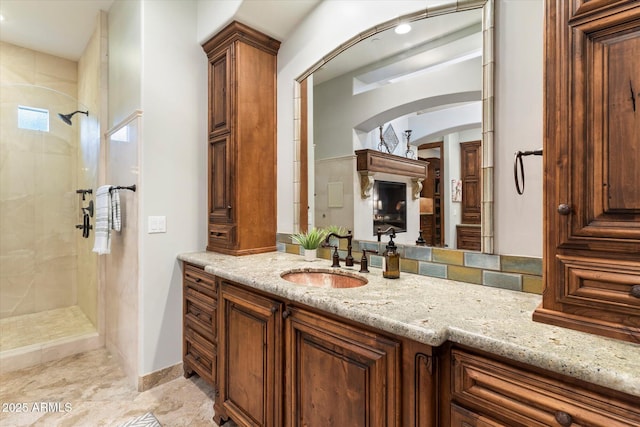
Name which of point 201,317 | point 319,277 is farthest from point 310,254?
point 201,317

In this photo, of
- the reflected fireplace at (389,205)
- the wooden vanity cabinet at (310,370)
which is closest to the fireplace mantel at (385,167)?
the reflected fireplace at (389,205)

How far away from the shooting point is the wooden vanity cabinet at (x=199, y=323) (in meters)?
2.00

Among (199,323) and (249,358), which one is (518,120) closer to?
(249,358)

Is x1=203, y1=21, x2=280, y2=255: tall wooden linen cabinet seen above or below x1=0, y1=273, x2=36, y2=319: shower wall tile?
above

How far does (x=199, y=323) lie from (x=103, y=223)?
1.09 meters

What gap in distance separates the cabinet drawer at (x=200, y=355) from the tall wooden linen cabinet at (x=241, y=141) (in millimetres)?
616

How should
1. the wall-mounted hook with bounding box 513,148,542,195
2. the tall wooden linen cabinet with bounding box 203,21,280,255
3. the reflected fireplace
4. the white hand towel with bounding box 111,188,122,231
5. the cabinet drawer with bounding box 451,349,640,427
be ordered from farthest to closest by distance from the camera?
the white hand towel with bounding box 111,188,122,231, the tall wooden linen cabinet with bounding box 203,21,280,255, the reflected fireplace, the wall-mounted hook with bounding box 513,148,542,195, the cabinet drawer with bounding box 451,349,640,427

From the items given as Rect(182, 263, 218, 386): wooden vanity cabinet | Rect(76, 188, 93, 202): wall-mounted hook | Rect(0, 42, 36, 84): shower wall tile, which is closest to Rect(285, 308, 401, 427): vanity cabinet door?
Rect(182, 263, 218, 386): wooden vanity cabinet

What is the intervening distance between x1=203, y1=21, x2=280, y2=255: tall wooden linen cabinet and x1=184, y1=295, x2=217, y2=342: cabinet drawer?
15.9 inches

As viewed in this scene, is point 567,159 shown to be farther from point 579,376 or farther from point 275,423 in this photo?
point 275,423

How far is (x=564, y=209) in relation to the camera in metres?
0.88

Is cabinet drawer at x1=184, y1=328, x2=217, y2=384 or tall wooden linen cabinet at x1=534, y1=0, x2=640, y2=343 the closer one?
tall wooden linen cabinet at x1=534, y1=0, x2=640, y2=343

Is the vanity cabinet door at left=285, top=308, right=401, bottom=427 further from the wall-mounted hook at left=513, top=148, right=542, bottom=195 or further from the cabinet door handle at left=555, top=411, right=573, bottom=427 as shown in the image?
the wall-mounted hook at left=513, top=148, right=542, bottom=195

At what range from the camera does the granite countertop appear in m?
0.71
